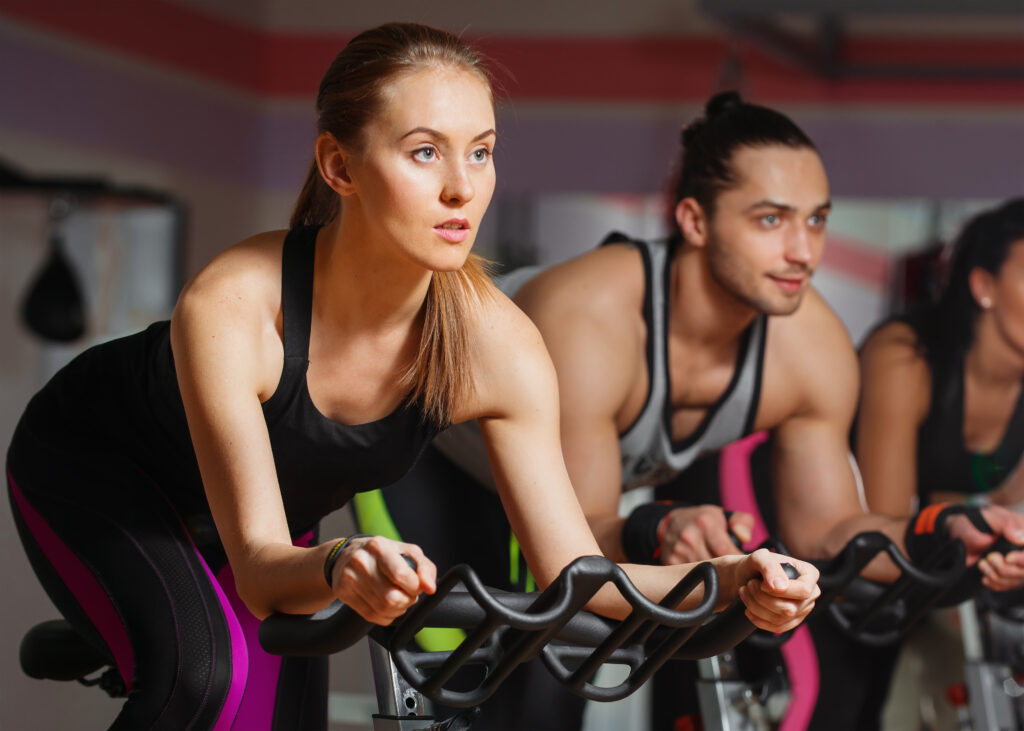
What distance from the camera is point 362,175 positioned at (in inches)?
38.7

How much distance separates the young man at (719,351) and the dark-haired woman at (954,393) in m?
0.23

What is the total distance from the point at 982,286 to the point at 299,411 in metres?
1.21

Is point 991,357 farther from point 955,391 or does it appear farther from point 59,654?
point 59,654

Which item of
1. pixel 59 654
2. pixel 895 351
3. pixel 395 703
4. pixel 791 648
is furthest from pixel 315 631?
pixel 895 351

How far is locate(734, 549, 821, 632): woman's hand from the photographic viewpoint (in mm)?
840

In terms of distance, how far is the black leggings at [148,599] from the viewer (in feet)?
3.30

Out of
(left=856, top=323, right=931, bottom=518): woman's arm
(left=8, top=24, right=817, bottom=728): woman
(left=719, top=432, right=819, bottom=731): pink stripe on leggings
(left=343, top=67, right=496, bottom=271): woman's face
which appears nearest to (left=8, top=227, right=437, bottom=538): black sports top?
(left=8, top=24, right=817, bottom=728): woman

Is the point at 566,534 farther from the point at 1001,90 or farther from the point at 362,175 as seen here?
the point at 1001,90

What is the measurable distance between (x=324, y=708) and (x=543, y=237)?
115 cm

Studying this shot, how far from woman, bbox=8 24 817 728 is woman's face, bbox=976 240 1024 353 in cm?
99

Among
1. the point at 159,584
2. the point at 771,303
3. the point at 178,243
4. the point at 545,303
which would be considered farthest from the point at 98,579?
the point at 178,243

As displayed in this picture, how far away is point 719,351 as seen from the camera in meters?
1.52

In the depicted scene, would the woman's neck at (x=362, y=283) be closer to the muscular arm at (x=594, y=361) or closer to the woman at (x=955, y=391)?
the muscular arm at (x=594, y=361)

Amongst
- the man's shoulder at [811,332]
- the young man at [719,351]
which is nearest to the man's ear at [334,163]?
the young man at [719,351]
